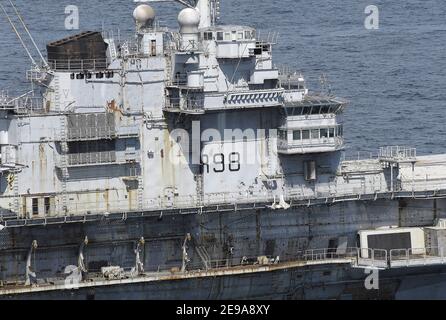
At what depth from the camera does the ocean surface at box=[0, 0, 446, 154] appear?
97.1 metres

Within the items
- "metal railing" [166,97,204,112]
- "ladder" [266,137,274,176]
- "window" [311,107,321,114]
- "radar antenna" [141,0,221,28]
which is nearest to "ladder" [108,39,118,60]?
"metal railing" [166,97,204,112]

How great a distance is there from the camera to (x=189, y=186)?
63.3m

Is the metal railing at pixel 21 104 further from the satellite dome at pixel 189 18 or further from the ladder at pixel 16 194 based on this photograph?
the satellite dome at pixel 189 18

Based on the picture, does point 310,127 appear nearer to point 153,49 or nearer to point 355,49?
point 153,49

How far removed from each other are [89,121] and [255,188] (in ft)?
29.4

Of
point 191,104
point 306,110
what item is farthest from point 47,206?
point 306,110

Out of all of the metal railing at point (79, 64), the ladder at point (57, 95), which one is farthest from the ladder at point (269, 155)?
the ladder at point (57, 95)

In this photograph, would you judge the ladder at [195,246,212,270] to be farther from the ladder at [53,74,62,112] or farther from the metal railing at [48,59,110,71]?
the metal railing at [48,59,110,71]

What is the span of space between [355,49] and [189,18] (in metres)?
58.9

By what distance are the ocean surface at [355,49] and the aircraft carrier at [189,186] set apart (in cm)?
2578

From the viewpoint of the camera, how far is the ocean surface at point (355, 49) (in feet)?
318

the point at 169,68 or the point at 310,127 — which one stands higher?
the point at 169,68

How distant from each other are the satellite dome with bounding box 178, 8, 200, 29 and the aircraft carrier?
0.27ft

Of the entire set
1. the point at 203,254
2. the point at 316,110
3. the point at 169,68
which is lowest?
the point at 203,254
